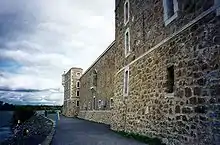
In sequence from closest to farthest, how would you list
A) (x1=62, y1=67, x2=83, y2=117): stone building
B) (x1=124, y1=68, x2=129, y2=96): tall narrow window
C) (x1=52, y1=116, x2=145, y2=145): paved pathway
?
(x1=52, y1=116, x2=145, y2=145): paved pathway → (x1=124, y1=68, x2=129, y2=96): tall narrow window → (x1=62, y1=67, x2=83, y2=117): stone building

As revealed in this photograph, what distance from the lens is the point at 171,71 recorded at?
30.8 ft

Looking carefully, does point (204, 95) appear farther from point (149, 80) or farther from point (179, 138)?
A: point (149, 80)

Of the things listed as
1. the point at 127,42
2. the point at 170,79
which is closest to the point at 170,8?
the point at 170,79

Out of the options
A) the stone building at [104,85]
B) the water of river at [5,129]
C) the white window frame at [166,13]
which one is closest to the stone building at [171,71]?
the white window frame at [166,13]

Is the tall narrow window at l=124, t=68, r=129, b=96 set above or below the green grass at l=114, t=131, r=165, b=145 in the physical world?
above

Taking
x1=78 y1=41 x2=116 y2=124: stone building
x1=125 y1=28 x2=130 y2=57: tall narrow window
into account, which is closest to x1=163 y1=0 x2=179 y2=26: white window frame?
x1=125 y1=28 x2=130 y2=57: tall narrow window

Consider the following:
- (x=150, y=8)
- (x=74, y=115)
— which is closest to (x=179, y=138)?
(x=150, y=8)

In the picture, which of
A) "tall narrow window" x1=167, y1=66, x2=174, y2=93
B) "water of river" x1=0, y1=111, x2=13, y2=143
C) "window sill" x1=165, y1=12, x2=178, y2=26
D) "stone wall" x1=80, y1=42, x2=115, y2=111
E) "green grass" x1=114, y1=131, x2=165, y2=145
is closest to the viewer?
"window sill" x1=165, y1=12, x2=178, y2=26

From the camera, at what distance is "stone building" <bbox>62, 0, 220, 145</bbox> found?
22.7ft

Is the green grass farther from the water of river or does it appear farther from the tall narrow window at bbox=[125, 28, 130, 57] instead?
the water of river

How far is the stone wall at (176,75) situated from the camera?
6875 millimetres

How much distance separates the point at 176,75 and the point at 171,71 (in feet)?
2.25

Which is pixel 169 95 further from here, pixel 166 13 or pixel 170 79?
pixel 166 13

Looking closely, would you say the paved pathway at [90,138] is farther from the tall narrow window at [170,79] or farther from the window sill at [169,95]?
the tall narrow window at [170,79]
